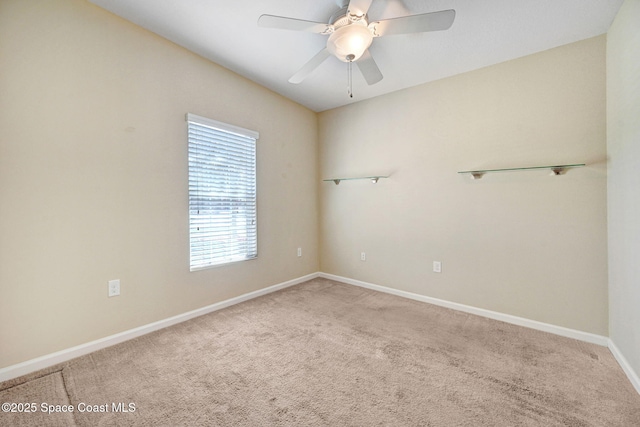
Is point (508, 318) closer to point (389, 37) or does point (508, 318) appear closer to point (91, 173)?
point (389, 37)

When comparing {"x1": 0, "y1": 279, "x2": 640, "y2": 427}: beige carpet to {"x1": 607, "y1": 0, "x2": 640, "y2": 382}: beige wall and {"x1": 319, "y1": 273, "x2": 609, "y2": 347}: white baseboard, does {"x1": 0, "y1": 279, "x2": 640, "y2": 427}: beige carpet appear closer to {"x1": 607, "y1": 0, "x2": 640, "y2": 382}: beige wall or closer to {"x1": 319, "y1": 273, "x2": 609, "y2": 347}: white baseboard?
{"x1": 319, "y1": 273, "x2": 609, "y2": 347}: white baseboard

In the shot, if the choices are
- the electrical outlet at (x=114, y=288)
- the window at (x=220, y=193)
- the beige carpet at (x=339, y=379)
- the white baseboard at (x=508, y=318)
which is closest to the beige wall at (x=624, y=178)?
the white baseboard at (x=508, y=318)

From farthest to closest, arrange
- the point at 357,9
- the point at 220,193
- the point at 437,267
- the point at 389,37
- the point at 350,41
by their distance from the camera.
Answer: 1. the point at 437,267
2. the point at 220,193
3. the point at 389,37
4. the point at 350,41
5. the point at 357,9

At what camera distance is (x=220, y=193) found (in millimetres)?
2641

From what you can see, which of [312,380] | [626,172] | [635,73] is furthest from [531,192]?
[312,380]

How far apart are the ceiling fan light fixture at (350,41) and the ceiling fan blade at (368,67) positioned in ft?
0.38

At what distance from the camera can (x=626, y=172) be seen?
5.45ft

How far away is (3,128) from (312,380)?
2419mm

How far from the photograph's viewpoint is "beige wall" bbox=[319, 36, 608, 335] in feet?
6.79

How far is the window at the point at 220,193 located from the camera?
244 centimetres

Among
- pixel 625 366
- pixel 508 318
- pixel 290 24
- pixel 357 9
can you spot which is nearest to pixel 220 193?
pixel 290 24

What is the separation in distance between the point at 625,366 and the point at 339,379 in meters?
1.87

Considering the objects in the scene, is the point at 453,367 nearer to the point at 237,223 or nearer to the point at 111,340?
the point at 237,223

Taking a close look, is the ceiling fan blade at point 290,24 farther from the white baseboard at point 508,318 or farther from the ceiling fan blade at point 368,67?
the white baseboard at point 508,318
